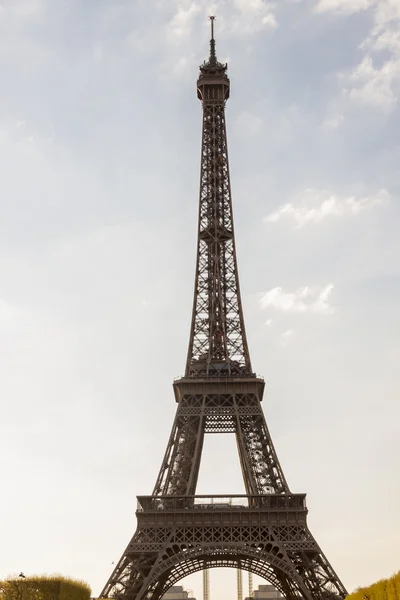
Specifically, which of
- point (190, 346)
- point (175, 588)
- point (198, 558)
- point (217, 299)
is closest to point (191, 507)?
point (198, 558)

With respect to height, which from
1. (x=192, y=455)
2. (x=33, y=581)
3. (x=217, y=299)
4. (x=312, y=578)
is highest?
(x=217, y=299)

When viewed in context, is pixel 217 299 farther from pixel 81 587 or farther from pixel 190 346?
pixel 81 587

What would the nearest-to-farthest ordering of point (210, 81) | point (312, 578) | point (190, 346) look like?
point (312, 578)
point (190, 346)
point (210, 81)

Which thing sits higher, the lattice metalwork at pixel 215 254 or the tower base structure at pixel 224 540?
the lattice metalwork at pixel 215 254

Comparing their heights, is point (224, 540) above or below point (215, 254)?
below

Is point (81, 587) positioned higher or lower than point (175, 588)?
lower

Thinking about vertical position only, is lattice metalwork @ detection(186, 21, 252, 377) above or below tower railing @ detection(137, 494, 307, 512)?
above

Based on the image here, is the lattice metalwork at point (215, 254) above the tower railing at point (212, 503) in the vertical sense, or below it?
above

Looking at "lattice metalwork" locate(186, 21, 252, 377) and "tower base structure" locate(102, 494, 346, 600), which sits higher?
"lattice metalwork" locate(186, 21, 252, 377)
